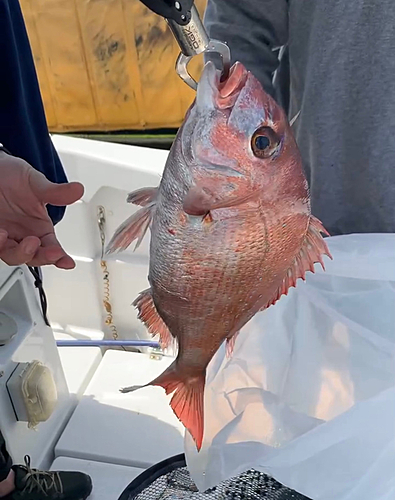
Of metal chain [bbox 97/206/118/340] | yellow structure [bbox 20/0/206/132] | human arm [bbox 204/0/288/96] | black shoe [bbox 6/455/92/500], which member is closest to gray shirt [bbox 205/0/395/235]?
human arm [bbox 204/0/288/96]

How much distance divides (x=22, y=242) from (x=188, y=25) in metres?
0.48

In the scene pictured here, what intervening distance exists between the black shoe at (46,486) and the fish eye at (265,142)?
0.95 metres

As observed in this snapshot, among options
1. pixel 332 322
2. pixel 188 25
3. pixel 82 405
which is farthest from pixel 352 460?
pixel 82 405

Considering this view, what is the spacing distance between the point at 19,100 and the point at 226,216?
78 centimetres

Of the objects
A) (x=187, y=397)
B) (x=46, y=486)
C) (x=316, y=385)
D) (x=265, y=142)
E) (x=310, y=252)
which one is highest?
(x=265, y=142)

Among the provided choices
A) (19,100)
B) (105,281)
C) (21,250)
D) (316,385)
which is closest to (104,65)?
(105,281)

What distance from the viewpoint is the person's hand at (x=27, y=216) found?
869mm

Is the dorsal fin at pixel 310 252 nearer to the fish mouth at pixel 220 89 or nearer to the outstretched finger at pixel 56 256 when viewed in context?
the fish mouth at pixel 220 89

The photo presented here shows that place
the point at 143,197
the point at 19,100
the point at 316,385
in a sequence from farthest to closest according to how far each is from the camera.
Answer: the point at 19,100
the point at 316,385
the point at 143,197

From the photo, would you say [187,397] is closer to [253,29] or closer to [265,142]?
[265,142]

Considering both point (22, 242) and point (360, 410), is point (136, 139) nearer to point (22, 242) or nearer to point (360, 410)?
point (22, 242)

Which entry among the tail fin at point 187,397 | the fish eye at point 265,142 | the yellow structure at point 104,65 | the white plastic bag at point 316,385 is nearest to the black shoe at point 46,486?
the white plastic bag at point 316,385

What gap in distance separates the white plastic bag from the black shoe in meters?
0.53

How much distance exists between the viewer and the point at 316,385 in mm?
846
